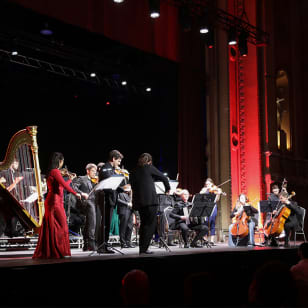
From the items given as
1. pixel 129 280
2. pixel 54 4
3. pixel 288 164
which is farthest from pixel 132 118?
pixel 129 280

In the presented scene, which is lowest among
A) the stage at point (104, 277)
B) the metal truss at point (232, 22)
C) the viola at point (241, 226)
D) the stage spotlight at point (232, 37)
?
the stage at point (104, 277)

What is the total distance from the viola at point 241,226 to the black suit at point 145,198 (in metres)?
3.95

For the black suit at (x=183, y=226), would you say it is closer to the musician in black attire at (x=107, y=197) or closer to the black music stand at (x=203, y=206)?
the black music stand at (x=203, y=206)

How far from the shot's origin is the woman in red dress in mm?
6344

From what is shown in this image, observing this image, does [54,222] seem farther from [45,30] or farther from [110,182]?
[45,30]

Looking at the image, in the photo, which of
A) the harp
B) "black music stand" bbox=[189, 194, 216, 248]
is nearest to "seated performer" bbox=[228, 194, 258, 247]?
"black music stand" bbox=[189, 194, 216, 248]

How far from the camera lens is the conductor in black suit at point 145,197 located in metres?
6.73

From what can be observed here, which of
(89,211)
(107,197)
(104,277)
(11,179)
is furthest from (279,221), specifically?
(104,277)

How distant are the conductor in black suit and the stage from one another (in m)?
0.73

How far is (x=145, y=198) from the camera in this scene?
22.1 ft

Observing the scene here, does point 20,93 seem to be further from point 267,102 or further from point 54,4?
point 267,102

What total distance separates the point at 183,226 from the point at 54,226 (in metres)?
3.75

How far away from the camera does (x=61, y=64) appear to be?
12766mm

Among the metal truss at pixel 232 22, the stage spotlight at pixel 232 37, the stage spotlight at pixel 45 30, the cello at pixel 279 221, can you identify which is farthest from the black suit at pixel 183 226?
the stage spotlight at pixel 45 30
